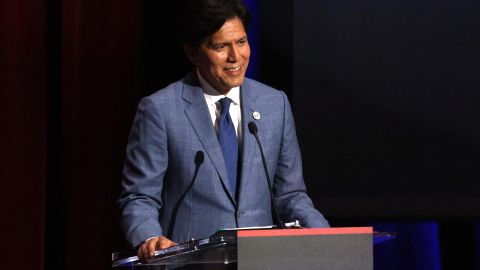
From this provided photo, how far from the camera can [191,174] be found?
7.43 ft

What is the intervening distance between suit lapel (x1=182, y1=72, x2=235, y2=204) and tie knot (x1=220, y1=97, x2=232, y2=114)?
42mm

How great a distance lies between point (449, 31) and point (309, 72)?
57 cm

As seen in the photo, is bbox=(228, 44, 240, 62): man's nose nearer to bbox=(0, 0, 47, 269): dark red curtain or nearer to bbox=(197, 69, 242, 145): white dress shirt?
bbox=(197, 69, 242, 145): white dress shirt

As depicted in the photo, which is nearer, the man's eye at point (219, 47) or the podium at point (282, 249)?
the podium at point (282, 249)

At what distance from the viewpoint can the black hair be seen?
231 cm

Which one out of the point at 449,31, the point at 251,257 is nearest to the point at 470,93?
the point at 449,31

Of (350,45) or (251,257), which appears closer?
(251,257)

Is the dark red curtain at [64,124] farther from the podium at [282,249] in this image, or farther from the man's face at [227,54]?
the podium at [282,249]

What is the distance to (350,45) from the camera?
125 inches

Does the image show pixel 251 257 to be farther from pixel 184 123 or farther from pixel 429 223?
pixel 429 223

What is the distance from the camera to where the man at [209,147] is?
2264mm

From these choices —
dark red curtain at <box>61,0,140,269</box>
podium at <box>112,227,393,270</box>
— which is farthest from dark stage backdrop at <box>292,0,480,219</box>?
podium at <box>112,227,393,270</box>

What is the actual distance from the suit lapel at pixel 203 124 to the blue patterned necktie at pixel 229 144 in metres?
0.03

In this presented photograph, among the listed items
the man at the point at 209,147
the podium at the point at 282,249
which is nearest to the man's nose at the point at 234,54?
the man at the point at 209,147
